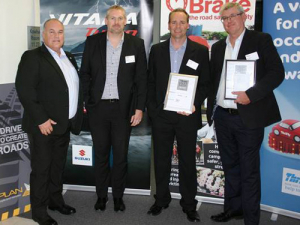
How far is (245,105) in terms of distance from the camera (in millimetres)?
2754

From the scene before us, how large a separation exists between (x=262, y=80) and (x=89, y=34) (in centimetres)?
195

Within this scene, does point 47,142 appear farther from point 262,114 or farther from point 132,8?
point 262,114

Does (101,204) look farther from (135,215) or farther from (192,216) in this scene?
(192,216)

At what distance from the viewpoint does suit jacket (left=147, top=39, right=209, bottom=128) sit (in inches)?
119

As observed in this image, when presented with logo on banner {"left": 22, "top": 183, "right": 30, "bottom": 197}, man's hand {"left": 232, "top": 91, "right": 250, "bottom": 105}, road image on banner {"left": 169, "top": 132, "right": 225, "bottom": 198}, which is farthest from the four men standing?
road image on banner {"left": 169, "top": 132, "right": 225, "bottom": 198}

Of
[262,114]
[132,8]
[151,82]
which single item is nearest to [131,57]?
[151,82]

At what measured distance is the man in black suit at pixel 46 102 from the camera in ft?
9.22

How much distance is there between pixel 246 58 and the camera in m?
→ 2.75

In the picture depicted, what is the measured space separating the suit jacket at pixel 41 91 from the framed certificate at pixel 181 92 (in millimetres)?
948

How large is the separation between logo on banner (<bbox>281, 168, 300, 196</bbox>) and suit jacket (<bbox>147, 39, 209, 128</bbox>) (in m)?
1.04

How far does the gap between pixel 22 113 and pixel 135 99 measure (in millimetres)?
1116

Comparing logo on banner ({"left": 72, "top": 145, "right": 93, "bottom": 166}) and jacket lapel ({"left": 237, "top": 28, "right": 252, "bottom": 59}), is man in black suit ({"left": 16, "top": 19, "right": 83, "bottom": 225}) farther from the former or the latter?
jacket lapel ({"left": 237, "top": 28, "right": 252, "bottom": 59})

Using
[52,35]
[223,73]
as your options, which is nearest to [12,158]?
[52,35]

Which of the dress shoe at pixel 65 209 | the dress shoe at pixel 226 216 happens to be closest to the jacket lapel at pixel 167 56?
the dress shoe at pixel 226 216
